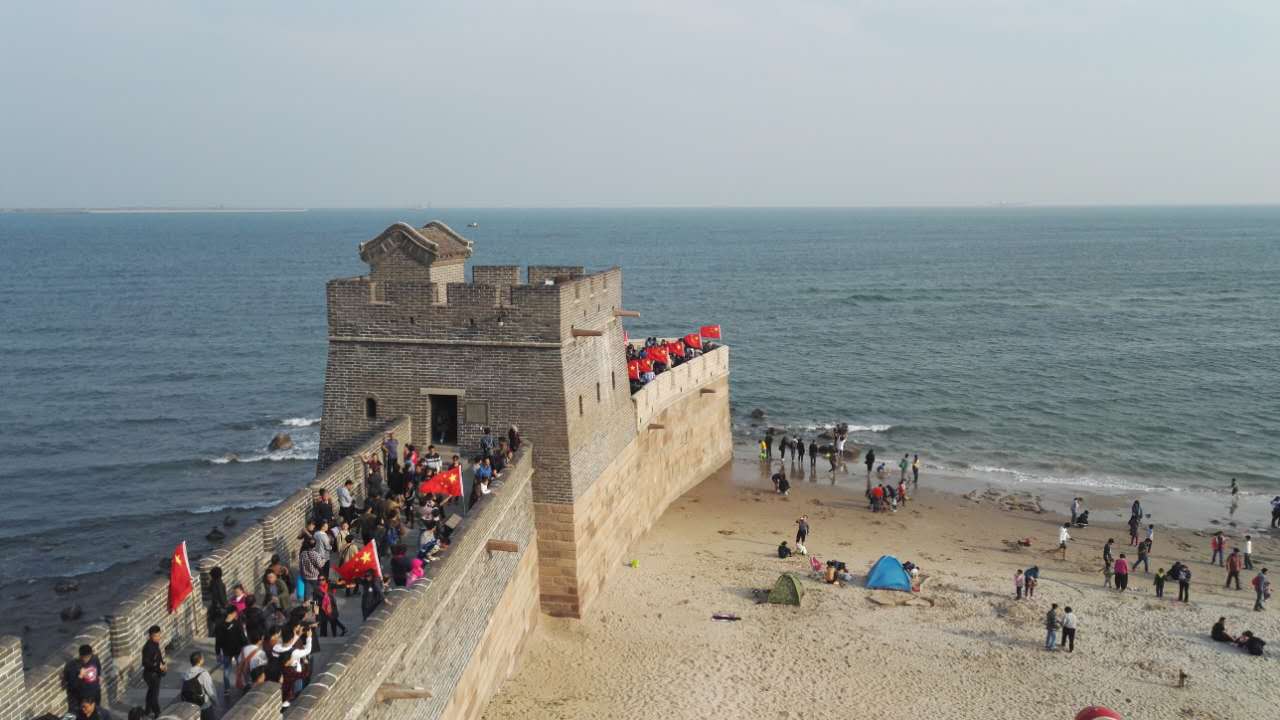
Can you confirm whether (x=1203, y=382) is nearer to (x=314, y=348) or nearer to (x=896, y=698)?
(x=896, y=698)

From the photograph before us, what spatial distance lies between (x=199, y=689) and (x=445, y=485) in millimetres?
7886

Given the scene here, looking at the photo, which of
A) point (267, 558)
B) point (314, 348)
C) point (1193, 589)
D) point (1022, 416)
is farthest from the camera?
point (314, 348)

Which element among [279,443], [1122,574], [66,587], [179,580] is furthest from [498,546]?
[279,443]

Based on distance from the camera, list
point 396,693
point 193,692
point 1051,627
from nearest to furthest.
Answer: point 193,692, point 396,693, point 1051,627

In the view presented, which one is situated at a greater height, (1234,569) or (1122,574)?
(1122,574)

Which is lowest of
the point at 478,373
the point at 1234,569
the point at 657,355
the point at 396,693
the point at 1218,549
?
the point at 1218,549

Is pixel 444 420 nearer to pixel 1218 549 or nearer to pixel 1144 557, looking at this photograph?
pixel 1144 557

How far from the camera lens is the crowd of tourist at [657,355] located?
100.0 feet

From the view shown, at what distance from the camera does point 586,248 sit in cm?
18475

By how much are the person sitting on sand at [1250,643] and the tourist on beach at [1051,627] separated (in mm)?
4293

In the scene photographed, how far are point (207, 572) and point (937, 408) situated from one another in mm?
42257

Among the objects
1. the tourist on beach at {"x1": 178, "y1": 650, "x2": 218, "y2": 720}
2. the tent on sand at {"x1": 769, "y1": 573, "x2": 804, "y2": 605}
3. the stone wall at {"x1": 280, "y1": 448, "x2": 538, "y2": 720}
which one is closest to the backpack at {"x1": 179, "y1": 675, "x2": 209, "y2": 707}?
the tourist on beach at {"x1": 178, "y1": 650, "x2": 218, "y2": 720}

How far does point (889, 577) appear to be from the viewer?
26750 mm

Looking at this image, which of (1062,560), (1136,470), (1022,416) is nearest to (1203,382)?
(1022,416)
